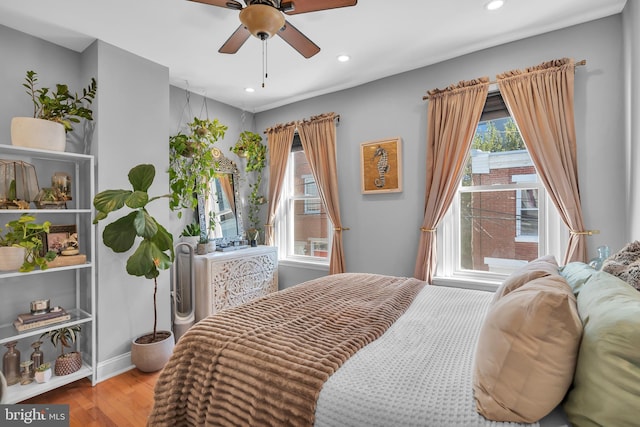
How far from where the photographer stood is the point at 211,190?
11.9ft

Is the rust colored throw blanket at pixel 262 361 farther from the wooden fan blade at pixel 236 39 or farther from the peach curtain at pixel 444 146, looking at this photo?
the wooden fan blade at pixel 236 39

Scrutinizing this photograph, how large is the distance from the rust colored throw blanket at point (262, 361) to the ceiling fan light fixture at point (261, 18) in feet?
5.02

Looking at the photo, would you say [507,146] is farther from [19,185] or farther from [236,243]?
[19,185]

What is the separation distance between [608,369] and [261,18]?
6.27ft

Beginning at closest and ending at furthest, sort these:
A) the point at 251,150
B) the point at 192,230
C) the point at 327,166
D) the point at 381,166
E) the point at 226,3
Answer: the point at 226,3
the point at 381,166
the point at 192,230
the point at 327,166
the point at 251,150

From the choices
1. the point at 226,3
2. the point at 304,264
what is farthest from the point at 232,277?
the point at 226,3

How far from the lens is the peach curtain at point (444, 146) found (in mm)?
2643

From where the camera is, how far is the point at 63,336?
2326 millimetres

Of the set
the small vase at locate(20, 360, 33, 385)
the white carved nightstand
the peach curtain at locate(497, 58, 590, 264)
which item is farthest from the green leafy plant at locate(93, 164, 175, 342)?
the peach curtain at locate(497, 58, 590, 264)

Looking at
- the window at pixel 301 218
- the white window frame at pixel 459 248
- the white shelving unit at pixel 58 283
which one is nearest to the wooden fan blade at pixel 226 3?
the white shelving unit at pixel 58 283

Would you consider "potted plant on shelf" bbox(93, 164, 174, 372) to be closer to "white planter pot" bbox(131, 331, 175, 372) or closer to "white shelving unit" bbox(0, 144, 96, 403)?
"white planter pot" bbox(131, 331, 175, 372)

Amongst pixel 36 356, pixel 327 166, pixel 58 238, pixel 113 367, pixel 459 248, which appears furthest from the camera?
pixel 327 166

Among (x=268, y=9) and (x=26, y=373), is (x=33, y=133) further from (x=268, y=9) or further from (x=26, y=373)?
(x=268, y=9)

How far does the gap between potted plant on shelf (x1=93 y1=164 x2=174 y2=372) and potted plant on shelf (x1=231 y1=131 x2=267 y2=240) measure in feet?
5.28
